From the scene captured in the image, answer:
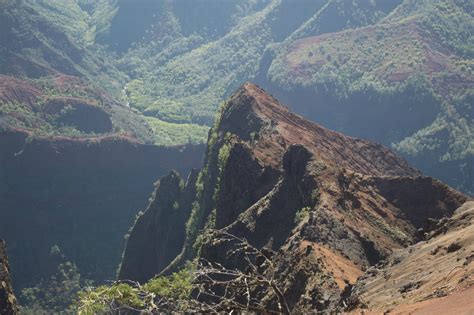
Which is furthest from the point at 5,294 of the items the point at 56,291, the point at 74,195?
the point at 74,195

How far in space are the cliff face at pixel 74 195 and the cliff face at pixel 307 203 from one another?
64405 mm

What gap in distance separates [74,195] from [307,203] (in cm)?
11330

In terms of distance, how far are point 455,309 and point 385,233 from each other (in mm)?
32387

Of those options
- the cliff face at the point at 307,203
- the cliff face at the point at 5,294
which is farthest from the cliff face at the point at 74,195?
the cliff face at the point at 5,294

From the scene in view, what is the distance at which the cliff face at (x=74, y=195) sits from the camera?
14912 cm

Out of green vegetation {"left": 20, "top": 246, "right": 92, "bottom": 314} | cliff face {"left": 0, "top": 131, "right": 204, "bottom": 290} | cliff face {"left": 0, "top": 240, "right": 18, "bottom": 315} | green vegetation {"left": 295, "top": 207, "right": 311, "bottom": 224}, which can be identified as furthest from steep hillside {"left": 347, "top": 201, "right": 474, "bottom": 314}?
cliff face {"left": 0, "top": 131, "right": 204, "bottom": 290}

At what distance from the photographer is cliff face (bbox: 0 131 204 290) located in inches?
5871

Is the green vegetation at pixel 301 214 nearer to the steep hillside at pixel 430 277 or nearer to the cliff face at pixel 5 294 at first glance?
the steep hillside at pixel 430 277

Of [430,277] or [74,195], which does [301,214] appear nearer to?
[430,277]

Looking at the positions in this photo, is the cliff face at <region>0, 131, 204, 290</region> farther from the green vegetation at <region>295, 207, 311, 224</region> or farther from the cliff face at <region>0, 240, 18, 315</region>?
the green vegetation at <region>295, 207, 311, 224</region>

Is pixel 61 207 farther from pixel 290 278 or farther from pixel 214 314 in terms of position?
pixel 214 314

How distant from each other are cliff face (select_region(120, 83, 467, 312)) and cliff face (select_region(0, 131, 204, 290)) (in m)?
64.4

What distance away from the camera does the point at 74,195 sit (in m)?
161

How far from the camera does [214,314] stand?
2008cm
